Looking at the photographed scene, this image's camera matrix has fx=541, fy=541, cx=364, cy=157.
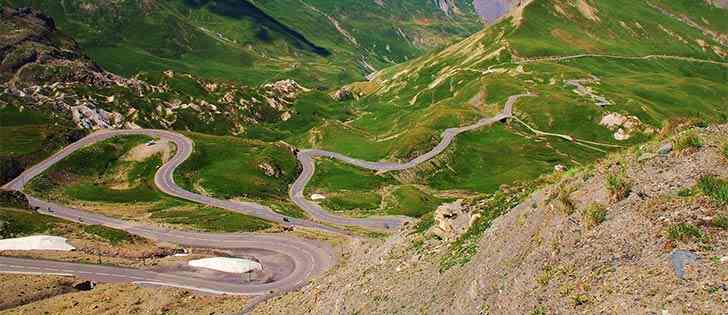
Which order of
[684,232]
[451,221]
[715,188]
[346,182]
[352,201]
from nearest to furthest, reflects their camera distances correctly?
[684,232], [715,188], [451,221], [352,201], [346,182]

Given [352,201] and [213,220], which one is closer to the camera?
[213,220]

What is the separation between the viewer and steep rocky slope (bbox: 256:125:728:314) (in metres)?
21.9

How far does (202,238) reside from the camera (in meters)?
118

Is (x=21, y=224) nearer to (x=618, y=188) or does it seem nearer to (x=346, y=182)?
(x=618, y=188)

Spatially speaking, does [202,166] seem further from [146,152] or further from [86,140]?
[86,140]

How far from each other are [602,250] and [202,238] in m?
104

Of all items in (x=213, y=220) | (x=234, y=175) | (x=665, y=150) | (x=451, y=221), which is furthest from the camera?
(x=234, y=175)

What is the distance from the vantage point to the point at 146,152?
189500 mm

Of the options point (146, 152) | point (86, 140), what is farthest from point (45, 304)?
point (86, 140)

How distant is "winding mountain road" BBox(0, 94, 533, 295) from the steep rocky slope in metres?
51.5

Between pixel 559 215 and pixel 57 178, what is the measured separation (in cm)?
17278

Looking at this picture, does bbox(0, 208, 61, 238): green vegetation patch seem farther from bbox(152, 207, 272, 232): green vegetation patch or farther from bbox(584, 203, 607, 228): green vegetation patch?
bbox(584, 203, 607, 228): green vegetation patch

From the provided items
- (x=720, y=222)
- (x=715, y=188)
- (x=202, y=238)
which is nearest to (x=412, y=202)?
(x=202, y=238)

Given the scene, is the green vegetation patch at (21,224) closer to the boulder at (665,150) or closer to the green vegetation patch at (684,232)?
the boulder at (665,150)
